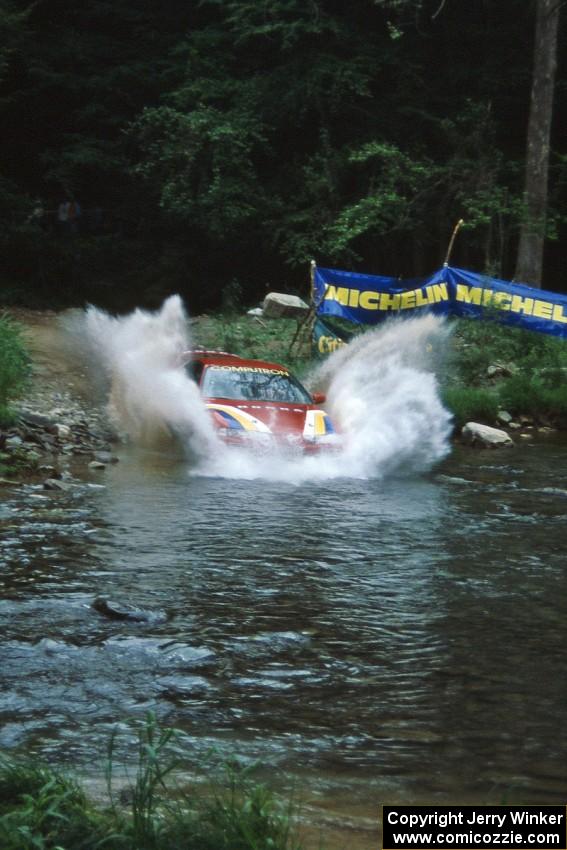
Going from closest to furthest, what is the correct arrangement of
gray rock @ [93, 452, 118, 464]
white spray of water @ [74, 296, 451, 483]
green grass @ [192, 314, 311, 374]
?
white spray of water @ [74, 296, 451, 483] < gray rock @ [93, 452, 118, 464] < green grass @ [192, 314, 311, 374]

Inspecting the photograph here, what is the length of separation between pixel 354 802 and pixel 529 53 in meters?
27.0

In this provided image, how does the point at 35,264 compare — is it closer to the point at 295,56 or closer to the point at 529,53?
the point at 295,56

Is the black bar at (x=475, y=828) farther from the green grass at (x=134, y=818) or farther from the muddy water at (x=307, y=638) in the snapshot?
the green grass at (x=134, y=818)

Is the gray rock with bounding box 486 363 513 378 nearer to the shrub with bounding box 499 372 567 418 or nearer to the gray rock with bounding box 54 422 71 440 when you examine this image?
the shrub with bounding box 499 372 567 418

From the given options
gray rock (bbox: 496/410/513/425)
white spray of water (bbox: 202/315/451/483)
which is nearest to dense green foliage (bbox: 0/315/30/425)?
white spray of water (bbox: 202/315/451/483)

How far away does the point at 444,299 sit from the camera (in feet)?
63.9

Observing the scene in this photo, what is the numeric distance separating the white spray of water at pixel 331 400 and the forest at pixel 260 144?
5814mm

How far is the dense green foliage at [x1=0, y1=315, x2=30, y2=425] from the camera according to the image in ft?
46.2

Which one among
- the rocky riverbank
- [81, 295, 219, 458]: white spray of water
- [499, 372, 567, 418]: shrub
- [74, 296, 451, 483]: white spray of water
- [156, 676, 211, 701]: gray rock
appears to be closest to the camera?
[156, 676, 211, 701]: gray rock

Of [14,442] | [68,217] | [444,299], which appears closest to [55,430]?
[14,442]

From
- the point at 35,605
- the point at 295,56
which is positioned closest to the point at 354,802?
the point at 35,605

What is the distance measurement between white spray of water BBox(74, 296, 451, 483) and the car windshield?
0.99 feet

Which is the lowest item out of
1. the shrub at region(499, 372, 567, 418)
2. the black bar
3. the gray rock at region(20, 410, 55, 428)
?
the black bar

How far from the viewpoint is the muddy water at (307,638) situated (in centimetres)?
471
